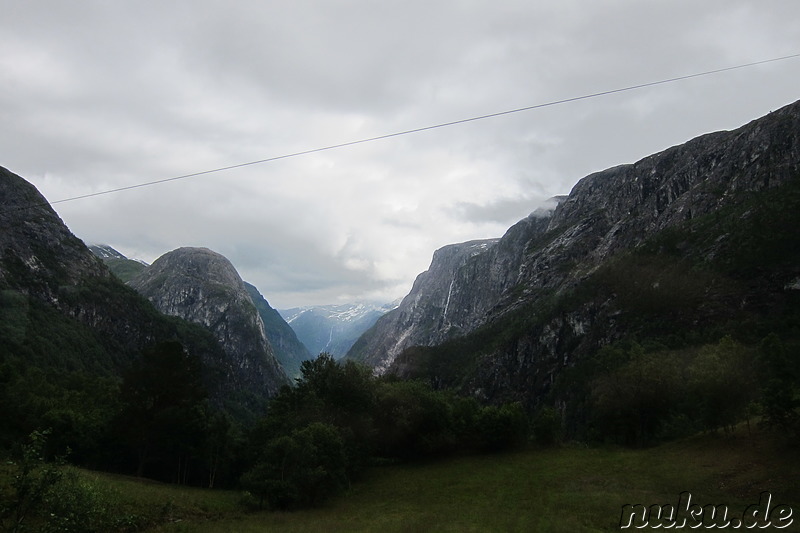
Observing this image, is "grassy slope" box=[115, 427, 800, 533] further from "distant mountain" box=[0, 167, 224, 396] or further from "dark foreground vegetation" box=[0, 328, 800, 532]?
"distant mountain" box=[0, 167, 224, 396]

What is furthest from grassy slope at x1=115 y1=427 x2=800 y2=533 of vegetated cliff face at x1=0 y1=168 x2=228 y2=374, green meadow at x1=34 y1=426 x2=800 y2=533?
vegetated cliff face at x1=0 y1=168 x2=228 y2=374

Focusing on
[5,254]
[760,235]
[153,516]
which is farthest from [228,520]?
[5,254]

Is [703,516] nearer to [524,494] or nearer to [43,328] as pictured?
[524,494]

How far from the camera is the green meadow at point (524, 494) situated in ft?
96.3

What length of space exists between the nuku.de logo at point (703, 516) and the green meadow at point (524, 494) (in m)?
0.59

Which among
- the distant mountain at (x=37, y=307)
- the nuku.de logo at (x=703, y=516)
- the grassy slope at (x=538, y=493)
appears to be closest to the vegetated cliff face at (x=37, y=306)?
the distant mountain at (x=37, y=307)

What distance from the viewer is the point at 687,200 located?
593 ft

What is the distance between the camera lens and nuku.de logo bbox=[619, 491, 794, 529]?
25.7 meters

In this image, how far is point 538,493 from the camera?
39.2 meters

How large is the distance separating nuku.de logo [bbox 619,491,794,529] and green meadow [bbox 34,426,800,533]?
1.95 ft

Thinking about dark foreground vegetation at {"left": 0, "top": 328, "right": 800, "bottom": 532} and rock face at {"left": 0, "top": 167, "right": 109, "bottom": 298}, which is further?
rock face at {"left": 0, "top": 167, "right": 109, "bottom": 298}

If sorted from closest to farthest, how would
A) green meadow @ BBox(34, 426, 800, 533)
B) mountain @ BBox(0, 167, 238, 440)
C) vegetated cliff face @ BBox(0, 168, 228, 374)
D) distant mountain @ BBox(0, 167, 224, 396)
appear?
green meadow @ BBox(34, 426, 800, 533) < mountain @ BBox(0, 167, 238, 440) < distant mountain @ BBox(0, 167, 224, 396) < vegetated cliff face @ BBox(0, 168, 228, 374)

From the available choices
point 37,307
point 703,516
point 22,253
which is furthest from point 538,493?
point 22,253

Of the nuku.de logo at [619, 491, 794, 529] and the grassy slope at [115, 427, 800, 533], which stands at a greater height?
the nuku.de logo at [619, 491, 794, 529]
